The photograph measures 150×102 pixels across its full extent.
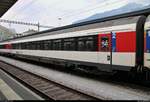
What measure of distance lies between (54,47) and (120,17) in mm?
7960

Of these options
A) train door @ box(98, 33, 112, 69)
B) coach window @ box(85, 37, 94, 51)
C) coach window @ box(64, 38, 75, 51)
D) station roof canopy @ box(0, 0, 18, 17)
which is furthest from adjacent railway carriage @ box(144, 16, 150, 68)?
station roof canopy @ box(0, 0, 18, 17)

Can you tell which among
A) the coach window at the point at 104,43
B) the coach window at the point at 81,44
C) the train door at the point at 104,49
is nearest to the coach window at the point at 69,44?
the coach window at the point at 81,44

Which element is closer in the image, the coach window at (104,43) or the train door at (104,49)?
the train door at (104,49)

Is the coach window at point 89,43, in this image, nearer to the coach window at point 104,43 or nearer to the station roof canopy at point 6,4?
the coach window at point 104,43

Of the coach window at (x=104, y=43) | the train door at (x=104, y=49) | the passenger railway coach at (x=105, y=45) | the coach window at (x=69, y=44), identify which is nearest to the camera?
the passenger railway coach at (x=105, y=45)

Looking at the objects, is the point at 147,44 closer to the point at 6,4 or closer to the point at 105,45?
the point at 105,45

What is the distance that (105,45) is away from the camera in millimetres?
12656

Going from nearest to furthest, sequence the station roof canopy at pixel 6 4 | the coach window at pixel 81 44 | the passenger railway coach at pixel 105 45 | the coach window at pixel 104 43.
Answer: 1. the passenger railway coach at pixel 105 45
2. the coach window at pixel 104 43
3. the coach window at pixel 81 44
4. the station roof canopy at pixel 6 4

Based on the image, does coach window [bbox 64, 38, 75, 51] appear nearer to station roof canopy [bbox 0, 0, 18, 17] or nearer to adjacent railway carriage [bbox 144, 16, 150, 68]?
station roof canopy [bbox 0, 0, 18, 17]

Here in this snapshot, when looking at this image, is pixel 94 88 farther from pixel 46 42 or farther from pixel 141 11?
pixel 46 42

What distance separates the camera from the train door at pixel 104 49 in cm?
1234

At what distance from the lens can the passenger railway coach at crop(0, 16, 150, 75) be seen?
10695 millimetres

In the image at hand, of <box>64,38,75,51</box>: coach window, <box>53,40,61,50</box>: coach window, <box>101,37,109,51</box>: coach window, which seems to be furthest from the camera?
<box>53,40,61,50</box>: coach window

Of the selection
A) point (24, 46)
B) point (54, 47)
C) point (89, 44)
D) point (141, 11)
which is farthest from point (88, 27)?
point (24, 46)
